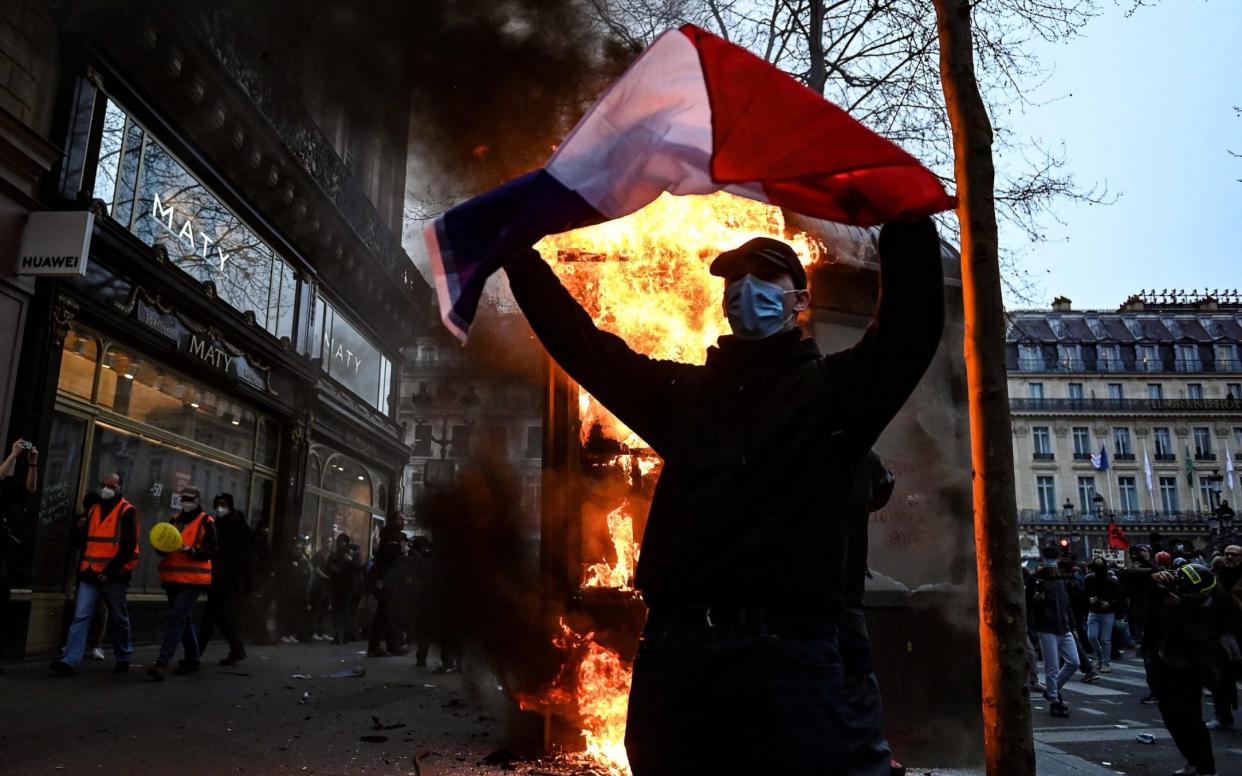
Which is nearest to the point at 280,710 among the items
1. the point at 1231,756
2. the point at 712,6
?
the point at 1231,756

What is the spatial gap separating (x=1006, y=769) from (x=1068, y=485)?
60176mm

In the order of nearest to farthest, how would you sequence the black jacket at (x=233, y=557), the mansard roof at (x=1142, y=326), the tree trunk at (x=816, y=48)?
1. the black jacket at (x=233, y=557)
2. the tree trunk at (x=816, y=48)
3. the mansard roof at (x=1142, y=326)

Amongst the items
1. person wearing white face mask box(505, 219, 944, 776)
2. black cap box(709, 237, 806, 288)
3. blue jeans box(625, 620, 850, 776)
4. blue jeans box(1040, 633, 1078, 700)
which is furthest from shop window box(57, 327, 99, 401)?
blue jeans box(1040, 633, 1078, 700)

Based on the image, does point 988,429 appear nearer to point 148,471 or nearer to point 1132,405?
point 148,471

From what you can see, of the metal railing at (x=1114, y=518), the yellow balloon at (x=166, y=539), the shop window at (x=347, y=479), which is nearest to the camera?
the yellow balloon at (x=166, y=539)

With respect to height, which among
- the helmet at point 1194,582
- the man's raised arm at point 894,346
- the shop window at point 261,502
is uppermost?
the shop window at point 261,502

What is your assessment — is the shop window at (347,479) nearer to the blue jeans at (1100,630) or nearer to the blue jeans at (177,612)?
the blue jeans at (177,612)

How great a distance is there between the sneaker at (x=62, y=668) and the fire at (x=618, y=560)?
204 inches

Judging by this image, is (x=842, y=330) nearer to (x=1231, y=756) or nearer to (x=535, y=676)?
(x=535, y=676)

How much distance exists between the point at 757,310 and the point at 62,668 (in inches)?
323

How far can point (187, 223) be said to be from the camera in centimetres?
1203

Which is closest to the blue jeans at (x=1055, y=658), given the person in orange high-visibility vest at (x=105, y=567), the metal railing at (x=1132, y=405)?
the person in orange high-visibility vest at (x=105, y=567)

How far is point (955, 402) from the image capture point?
6.91m

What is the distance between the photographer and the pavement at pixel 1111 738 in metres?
6.60
